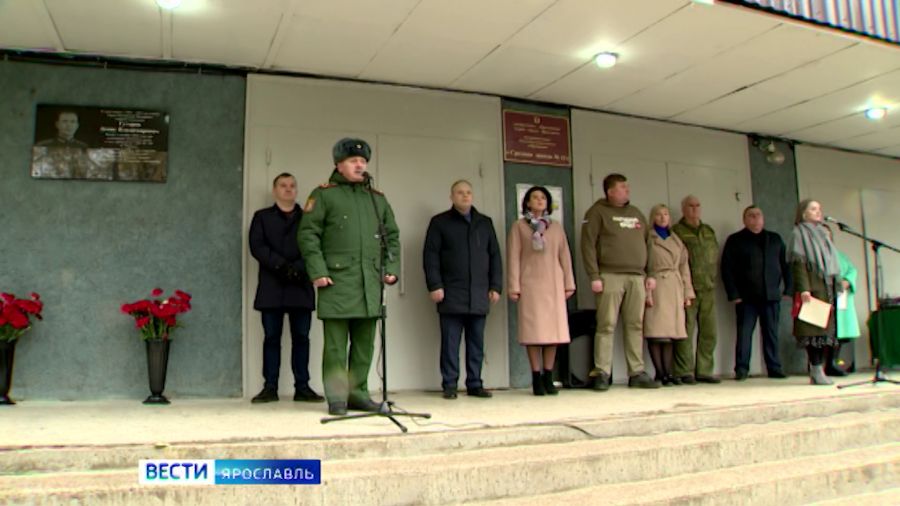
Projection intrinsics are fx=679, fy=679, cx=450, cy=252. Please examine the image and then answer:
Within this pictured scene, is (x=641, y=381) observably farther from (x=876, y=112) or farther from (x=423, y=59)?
(x=876, y=112)

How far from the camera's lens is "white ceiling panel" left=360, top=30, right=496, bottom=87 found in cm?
455

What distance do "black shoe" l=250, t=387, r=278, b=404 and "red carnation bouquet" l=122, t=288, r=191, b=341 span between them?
0.69 m

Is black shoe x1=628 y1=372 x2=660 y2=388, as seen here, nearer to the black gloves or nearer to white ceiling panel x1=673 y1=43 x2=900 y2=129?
white ceiling panel x1=673 y1=43 x2=900 y2=129

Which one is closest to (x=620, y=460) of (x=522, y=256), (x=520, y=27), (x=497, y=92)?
(x=522, y=256)

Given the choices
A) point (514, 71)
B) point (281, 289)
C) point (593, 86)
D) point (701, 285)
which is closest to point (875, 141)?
point (701, 285)

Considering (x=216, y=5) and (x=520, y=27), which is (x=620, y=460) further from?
(x=216, y=5)

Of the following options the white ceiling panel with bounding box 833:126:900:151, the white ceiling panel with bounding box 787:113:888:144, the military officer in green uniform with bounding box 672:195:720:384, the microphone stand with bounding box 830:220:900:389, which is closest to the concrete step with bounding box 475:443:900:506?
the microphone stand with bounding box 830:220:900:389

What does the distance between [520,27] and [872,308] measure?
5.69 meters

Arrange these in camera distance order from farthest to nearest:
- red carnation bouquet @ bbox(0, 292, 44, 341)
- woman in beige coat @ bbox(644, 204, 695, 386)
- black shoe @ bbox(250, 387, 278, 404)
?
woman in beige coat @ bbox(644, 204, 695, 386) < black shoe @ bbox(250, 387, 278, 404) < red carnation bouquet @ bbox(0, 292, 44, 341)

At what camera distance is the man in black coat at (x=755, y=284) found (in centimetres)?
602

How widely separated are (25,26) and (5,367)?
208 cm

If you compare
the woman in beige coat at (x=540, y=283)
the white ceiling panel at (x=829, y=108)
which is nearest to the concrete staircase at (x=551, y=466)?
the woman in beige coat at (x=540, y=283)

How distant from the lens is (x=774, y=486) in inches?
116

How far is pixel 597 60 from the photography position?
4.89 metres
